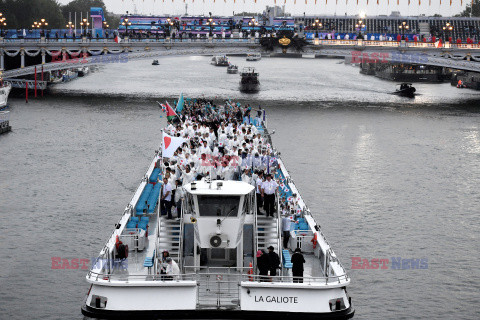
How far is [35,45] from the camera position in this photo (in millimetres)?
89750

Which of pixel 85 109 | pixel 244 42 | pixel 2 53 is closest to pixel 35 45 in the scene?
pixel 2 53

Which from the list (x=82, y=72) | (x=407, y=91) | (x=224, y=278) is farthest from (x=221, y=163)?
(x=82, y=72)

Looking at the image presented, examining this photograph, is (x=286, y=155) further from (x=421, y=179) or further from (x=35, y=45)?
(x=35, y=45)

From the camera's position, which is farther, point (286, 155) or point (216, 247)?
point (286, 155)

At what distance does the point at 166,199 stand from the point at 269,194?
11.5 feet

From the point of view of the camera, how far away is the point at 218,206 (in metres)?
22.1

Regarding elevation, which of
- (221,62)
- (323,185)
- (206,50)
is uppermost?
(206,50)

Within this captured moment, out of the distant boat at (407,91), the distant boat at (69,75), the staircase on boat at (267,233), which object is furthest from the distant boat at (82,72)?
the staircase on boat at (267,233)

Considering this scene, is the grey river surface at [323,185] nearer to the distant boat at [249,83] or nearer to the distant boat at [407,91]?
the distant boat at [249,83]

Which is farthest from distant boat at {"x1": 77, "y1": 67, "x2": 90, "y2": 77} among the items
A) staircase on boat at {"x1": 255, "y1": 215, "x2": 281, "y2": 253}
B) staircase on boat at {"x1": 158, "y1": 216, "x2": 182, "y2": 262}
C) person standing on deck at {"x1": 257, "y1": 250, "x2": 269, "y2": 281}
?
person standing on deck at {"x1": 257, "y1": 250, "x2": 269, "y2": 281}

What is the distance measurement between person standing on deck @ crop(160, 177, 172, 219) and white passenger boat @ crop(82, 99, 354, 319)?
2.49 ft


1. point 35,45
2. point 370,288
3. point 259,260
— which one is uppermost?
point 35,45

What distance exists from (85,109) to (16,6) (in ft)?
265

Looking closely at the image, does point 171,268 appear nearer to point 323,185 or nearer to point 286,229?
point 286,229
